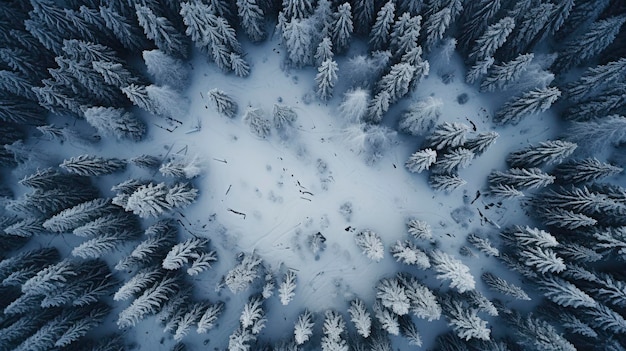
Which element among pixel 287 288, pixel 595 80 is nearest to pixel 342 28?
pixel 595 80

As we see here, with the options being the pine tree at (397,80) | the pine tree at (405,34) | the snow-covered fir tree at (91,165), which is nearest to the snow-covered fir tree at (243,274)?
the snow-covered fir tree at (91,165)

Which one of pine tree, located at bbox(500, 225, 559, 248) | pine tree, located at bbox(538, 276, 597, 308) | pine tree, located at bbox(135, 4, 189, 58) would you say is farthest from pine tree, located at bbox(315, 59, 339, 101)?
pine tree, located at bbox(538, 276, 597, 308)

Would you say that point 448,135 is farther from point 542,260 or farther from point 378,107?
point 542,260

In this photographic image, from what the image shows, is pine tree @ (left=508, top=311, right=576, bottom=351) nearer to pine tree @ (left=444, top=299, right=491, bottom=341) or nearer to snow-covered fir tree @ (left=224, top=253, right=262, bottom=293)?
pine tree @ (left=444, top=299, right=491, bottom=341)

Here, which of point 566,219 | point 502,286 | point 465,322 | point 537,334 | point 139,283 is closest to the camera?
point 465,322

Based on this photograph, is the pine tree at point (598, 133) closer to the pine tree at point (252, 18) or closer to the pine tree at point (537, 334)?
the pine tree at point (537, 334)

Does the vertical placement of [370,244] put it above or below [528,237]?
below

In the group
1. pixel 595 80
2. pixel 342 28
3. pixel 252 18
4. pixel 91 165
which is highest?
pixel 595 80
